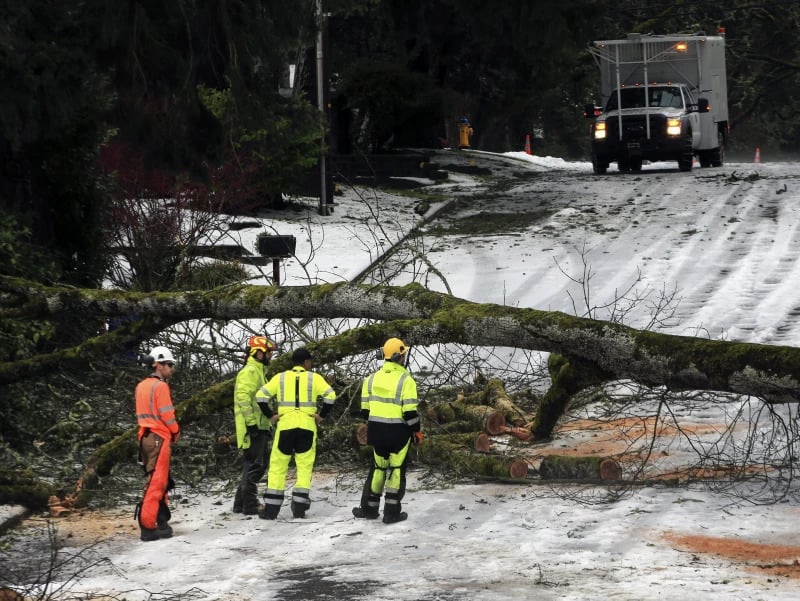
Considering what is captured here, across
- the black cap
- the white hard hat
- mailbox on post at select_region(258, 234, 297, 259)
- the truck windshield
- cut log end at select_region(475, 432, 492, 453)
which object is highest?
the truck windshield

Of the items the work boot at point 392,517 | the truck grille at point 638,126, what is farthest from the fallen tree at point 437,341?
the truck grille at point 638,126

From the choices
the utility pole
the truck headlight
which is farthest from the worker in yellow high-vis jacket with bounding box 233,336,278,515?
the truck headlight

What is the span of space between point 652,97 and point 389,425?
22639mm

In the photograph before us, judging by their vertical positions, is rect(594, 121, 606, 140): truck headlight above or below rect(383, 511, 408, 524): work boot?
above

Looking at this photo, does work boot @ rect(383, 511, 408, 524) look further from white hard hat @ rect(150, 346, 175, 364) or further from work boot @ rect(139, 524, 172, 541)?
white hard hat @ rect(150, 346, 175, 364)

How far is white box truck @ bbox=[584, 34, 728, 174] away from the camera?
3056cm

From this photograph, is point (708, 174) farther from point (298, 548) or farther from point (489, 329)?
point (298, 548)

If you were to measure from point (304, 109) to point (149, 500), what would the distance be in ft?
46.1

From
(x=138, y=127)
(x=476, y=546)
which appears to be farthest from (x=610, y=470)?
(x=138, y=127)

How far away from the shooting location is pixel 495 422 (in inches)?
476

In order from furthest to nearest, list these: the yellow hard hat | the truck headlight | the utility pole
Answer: the truck headlight < the utility pole < the yellow hard hat

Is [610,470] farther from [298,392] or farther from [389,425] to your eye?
[298,392]

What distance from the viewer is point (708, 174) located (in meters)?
31.1

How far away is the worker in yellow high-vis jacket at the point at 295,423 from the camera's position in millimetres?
10508
